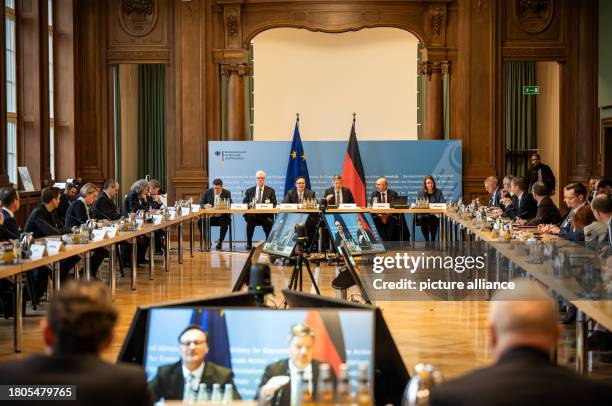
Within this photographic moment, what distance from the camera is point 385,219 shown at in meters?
13.8

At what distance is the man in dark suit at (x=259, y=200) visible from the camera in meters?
14.1

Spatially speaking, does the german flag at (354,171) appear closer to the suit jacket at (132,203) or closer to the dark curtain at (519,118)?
the suit jacket at (132,203)

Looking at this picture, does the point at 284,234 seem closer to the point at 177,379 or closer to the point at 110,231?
the point at 110,231

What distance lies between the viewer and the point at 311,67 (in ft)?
62.6

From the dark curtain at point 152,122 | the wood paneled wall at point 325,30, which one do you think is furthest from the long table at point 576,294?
the dark curtain at point 152,122

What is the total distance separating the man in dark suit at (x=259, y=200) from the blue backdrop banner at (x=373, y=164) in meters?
1.00

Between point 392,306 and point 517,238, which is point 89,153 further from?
point 517,238

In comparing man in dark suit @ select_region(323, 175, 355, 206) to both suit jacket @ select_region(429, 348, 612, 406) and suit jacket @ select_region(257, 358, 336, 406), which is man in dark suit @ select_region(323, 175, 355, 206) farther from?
suit jacket @ select_region(429, 348, 612, 406)

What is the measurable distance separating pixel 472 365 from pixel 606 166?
31.7ft

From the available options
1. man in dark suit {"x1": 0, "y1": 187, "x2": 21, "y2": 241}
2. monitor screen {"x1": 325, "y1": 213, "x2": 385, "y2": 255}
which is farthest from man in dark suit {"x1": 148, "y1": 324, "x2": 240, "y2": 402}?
monitor screen {"x1": 325, "y1": 213, "x2": 385, "y2": 255}

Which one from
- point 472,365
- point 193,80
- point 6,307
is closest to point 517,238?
point 472,365

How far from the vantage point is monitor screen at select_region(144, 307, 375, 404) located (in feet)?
9.72

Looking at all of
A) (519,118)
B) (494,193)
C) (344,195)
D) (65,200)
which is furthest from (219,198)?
(519,118)

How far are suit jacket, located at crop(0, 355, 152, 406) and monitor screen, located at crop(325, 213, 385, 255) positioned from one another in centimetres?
723
